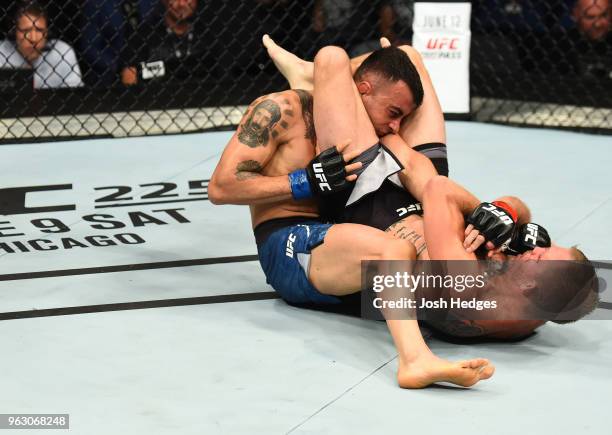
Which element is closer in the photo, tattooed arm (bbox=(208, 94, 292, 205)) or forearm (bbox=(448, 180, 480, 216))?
forearm (bbox=(448, 180, 480, 216))

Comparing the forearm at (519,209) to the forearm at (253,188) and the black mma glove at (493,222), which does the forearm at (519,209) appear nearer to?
the black mma glove at (493,222)

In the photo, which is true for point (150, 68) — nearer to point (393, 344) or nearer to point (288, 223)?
point (288, 223)

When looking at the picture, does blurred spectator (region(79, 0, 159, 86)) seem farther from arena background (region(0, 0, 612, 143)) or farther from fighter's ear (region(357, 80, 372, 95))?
fighter's ear (region(357, 80, 372, 95))

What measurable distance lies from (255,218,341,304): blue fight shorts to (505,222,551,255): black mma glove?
0.51 m

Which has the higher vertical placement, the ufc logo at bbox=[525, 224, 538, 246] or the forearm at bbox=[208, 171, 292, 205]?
the forearm at bbox=[208, 171, 292, 205]

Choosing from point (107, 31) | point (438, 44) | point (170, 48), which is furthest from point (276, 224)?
point (107, 31)

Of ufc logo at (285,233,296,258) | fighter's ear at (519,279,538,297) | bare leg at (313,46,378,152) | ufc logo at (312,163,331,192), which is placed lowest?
fighter's ear at (519,279,538,297)

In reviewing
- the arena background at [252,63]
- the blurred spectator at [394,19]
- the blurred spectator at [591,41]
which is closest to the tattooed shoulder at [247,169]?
the arena background at [252,63]

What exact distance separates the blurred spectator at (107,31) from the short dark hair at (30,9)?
0.26 metres

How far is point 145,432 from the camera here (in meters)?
2.30

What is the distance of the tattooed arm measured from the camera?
115 inches

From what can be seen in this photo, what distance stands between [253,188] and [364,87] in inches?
16.6

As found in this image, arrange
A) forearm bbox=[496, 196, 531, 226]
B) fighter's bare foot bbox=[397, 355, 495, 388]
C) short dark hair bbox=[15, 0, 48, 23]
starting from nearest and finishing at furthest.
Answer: fighter's bare foot bbox=[397, 355, 495, 388]
forearm bbox=[496, 196, 531, 226]
short dark hair bbox=[15, 0, 48, 23]

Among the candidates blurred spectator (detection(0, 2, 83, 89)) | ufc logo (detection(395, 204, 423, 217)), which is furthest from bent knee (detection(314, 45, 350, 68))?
blurred spectator (detection(0, 2, 83, 89))
